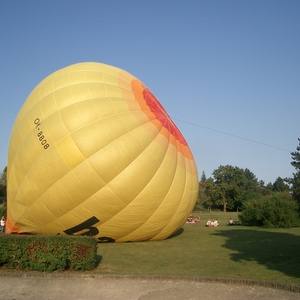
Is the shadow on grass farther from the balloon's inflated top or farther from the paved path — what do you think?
the balloon's inflated top

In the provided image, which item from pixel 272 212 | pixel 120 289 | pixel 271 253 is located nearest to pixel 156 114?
pixel 271 253

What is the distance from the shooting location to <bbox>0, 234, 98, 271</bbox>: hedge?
12.3m

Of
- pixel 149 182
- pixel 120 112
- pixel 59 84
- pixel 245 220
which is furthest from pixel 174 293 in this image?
pixel 245 220

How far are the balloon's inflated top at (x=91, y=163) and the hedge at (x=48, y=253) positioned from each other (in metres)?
3.22

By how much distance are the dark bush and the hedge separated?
71.3 feet

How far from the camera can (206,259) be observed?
14414 millimetres

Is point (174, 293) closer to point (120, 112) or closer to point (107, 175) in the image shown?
point (107, 175)

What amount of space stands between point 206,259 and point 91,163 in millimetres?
5218

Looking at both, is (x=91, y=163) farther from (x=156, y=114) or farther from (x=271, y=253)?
(x=271, y=253)

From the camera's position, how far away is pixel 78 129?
1605cm

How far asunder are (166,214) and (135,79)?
20.7ft

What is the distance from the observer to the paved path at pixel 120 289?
9.51m

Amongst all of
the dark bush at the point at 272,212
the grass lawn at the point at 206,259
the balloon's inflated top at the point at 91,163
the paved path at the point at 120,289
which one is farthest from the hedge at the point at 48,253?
the dark bush at the point at 272,212

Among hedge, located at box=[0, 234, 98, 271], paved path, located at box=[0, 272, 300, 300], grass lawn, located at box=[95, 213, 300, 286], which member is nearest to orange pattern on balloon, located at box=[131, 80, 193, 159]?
grass lawn, located at box=[95, 213, 300, 286]
